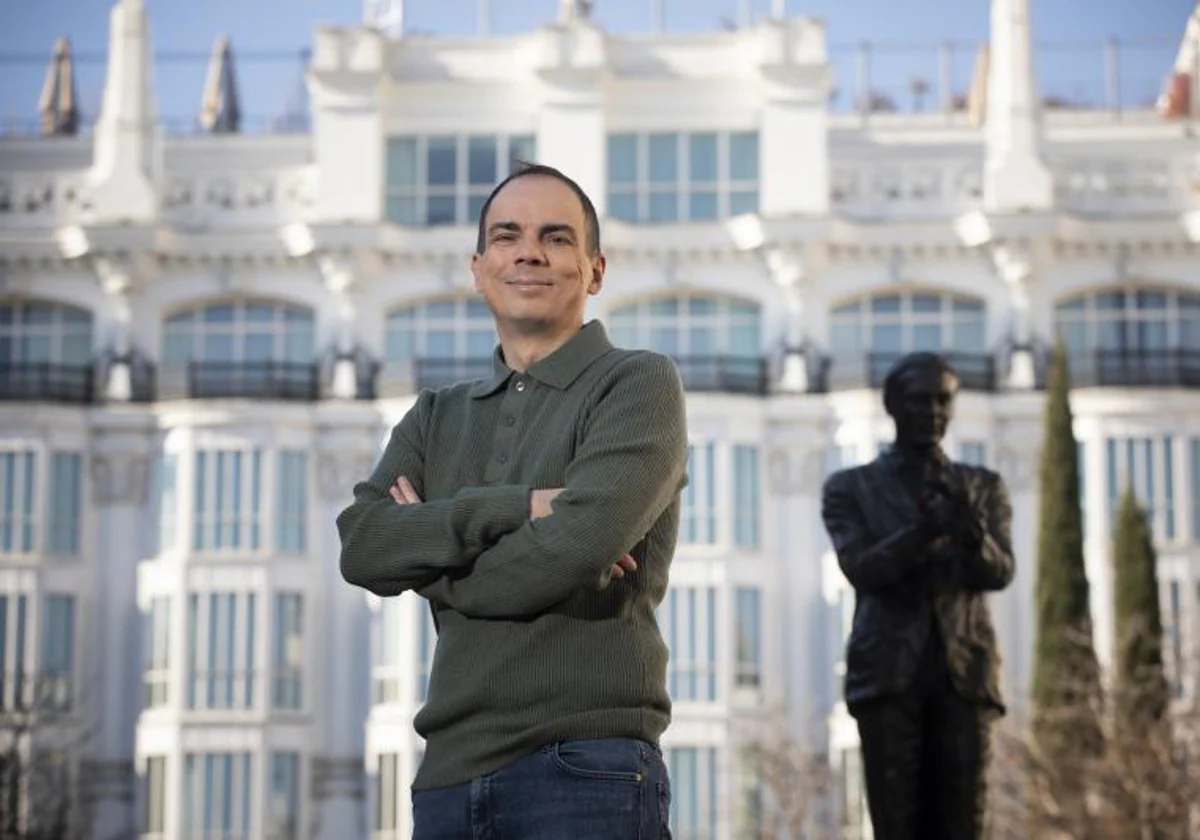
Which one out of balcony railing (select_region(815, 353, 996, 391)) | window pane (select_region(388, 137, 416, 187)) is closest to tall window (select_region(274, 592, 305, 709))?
window pane (select_region(388, 137, 416, 187))

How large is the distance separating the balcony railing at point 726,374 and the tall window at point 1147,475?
763cm

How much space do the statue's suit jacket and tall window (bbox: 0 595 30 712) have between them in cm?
4435

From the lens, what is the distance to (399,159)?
57.0 metres

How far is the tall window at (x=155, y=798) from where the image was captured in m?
53.9

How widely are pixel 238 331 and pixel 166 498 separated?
4.15 meters

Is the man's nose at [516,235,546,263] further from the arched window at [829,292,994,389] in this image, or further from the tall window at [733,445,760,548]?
the arched window at [829,292,994,389]

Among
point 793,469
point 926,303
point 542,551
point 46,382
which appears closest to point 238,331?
point 46,382

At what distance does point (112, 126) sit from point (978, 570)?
48.3 m

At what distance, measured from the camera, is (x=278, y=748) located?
54344 millimetres

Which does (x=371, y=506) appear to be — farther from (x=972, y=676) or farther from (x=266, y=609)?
(x=266, y=609)

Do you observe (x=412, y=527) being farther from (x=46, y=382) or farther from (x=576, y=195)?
(x=46, y=382)

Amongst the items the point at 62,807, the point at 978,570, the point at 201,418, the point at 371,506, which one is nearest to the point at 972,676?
the point at 978,570

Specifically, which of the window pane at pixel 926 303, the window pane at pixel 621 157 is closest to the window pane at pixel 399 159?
the window pane at pixel 621 157

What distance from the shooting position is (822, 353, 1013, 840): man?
1140cm
